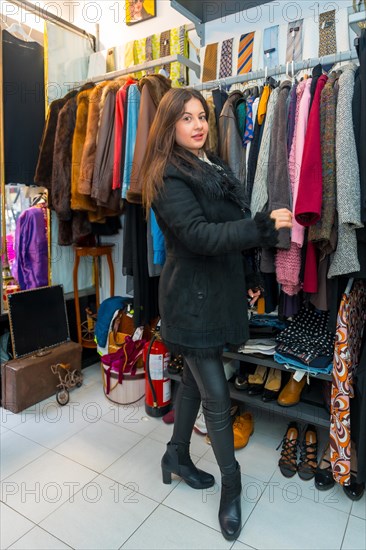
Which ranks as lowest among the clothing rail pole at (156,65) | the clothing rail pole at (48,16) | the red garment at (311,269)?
the red garment at (311,269)

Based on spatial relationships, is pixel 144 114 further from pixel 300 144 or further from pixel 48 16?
pixel 48 16

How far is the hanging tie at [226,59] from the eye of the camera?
6.98 ft

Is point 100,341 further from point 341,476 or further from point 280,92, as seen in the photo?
point 280,92

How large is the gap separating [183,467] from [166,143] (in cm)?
128

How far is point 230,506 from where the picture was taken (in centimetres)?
141

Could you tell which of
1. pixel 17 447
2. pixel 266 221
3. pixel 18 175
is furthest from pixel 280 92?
pixel 17 447

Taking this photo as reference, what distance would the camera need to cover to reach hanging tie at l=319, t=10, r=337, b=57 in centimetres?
181

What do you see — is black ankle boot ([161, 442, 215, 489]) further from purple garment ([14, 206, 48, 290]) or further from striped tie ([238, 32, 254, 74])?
striped tie ([238, 32, 254, 74])

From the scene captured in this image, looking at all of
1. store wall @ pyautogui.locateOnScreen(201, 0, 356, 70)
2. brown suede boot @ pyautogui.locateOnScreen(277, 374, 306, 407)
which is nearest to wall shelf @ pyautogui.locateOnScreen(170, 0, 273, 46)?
store wall @ pyautogui.locateOnScreen(201, 0, 356, 70)

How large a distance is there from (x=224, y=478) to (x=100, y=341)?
141 cm

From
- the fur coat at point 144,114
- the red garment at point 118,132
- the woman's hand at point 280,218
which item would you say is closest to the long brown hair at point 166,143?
the woman's hand at point 280,218

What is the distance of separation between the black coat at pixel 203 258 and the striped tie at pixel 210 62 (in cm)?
105

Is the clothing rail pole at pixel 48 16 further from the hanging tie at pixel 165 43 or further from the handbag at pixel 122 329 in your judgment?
the handbag at pixel 122 329

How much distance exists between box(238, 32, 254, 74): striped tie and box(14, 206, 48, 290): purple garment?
1.54 meters
